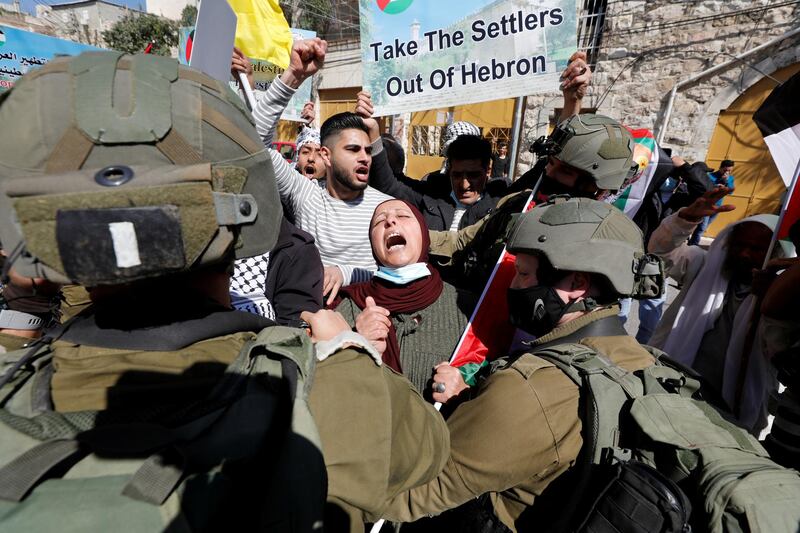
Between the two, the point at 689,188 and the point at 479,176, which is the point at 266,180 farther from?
the point at 689,188

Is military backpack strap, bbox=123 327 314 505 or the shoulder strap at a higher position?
military backpack strap, bbox=123 327 314 505

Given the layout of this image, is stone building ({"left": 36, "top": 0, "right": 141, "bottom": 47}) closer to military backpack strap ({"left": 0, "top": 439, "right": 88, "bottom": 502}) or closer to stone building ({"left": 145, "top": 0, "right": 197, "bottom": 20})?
stone building ({"left": 145, "top": 0, "right": 197, "bottom": 20})

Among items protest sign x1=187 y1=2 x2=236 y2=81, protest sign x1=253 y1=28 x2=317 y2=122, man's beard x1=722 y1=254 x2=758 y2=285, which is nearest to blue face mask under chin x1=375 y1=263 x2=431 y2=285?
protest sign x1=187 y1=2 x2=236 y2=81

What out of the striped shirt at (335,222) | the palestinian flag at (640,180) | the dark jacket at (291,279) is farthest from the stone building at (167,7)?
the dark jacket at (291,279)

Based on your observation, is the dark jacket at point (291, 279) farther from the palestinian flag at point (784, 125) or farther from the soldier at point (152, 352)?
the palestinian flag at point (784, 125)

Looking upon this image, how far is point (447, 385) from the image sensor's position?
6.27 ft

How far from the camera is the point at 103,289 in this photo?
91 centimetres

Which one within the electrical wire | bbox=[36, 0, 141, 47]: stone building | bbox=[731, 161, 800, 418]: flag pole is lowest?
bbox=[731, 161, 800, 418]: flag pole

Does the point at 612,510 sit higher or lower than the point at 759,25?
lower

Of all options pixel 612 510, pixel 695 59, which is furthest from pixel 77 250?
pixel 695 59

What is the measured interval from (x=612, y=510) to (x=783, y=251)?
207 cm

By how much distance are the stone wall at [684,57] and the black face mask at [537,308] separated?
1129 centimetres

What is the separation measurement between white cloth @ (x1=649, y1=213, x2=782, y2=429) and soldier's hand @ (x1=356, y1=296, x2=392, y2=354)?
2155 millimetres

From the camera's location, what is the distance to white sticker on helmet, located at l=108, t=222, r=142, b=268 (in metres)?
0.73
